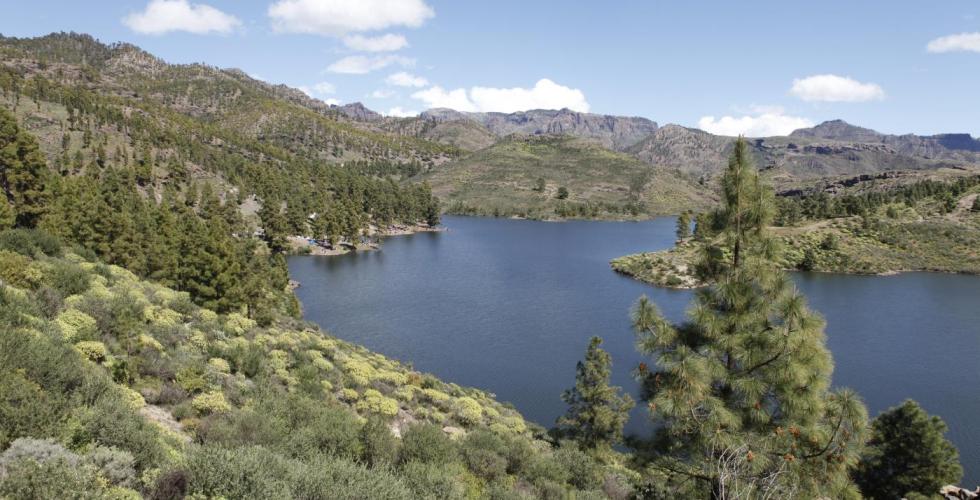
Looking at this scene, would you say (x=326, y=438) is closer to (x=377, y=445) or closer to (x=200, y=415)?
(x=377, y=445)

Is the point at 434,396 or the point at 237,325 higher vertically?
the point at 237,325

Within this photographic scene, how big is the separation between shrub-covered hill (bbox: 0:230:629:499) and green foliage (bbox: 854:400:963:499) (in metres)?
15.5

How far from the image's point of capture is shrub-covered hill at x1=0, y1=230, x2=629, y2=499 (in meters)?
9.58

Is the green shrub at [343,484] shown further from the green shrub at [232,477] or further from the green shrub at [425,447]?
the green shrub at [425,447]

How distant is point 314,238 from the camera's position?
11812 cm

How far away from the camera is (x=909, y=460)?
27531 millimetres

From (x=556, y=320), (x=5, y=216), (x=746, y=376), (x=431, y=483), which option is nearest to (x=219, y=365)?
(x=431, y=483)

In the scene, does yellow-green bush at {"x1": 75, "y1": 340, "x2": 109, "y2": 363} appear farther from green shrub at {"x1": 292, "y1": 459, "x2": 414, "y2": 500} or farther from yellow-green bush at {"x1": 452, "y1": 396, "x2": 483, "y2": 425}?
yellow-green bush at {"x1": 452, "y1": 396, "x2": 483, "y2": 425}

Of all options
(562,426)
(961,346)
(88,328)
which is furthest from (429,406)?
(961,346)

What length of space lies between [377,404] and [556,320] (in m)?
46.2

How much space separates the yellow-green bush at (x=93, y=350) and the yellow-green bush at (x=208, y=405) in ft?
11.7

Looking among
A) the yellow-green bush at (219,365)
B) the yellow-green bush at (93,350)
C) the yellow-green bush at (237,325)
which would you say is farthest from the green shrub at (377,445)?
the yellow-green bush at (237,325)

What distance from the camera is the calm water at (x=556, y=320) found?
1876 inches

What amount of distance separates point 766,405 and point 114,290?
27904 millimetres
